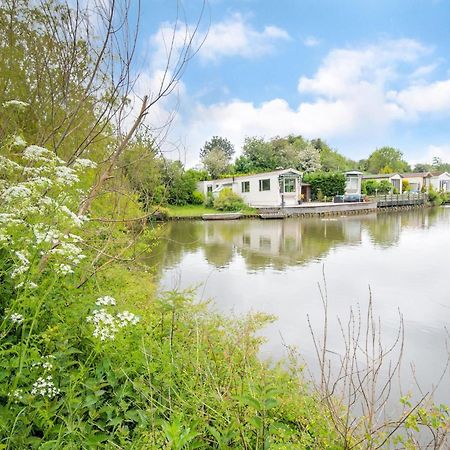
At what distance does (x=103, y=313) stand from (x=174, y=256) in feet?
27.7

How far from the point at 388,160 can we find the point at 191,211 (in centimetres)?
4257

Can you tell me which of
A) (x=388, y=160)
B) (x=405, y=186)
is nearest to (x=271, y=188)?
(x=405, y=186)

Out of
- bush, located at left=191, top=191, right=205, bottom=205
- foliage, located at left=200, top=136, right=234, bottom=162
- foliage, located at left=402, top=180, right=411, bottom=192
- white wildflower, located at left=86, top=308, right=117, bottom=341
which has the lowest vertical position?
white wildflower, located at left=86, top=308, right=117, bottom=341

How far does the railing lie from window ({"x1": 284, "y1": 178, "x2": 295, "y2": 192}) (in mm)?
6964

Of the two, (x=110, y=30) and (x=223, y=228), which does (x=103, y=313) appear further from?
(x=223, y=228)

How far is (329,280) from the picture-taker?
24.2 feet

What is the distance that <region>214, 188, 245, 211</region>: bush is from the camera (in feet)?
79.5

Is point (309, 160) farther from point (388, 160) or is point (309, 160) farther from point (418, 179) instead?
point (388, 160)

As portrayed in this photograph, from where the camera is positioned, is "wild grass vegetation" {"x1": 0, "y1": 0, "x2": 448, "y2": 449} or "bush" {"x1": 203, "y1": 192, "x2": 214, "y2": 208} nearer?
"wild grass vegetation" {"x1": 0, "y1": 0, "x2": 448, "y2": 449}

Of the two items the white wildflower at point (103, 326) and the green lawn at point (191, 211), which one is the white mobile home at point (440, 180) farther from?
the white wildflower at point (103, 326)

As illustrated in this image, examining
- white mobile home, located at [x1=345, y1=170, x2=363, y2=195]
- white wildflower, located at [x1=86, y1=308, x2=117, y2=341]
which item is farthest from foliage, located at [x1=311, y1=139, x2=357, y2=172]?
white wildflower, located at [x1=86, y1=308, x2=117, y2=341]

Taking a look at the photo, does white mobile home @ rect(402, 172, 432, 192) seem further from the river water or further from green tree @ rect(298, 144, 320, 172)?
the river water

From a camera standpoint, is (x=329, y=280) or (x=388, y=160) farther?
(x=388, y=160)

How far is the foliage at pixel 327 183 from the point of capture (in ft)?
90.6
